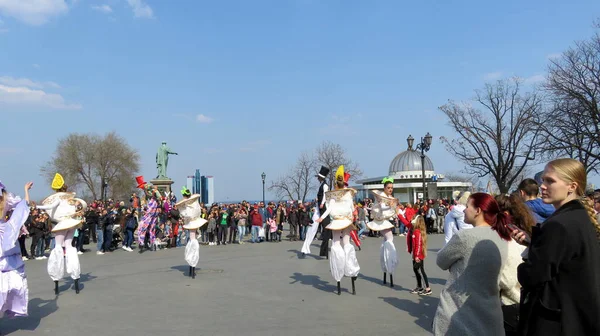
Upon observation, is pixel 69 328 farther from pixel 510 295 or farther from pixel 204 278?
pixel 510 295

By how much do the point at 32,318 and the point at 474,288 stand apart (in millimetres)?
6903

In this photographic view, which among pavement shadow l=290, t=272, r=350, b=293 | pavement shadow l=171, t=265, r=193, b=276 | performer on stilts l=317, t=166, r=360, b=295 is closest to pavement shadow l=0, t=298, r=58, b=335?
pavement shadow l=171, t=265, r=193, b=276

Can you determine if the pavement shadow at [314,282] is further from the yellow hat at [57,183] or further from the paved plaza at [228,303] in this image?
the yellow hat at [57,183]

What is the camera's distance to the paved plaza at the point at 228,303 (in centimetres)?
651

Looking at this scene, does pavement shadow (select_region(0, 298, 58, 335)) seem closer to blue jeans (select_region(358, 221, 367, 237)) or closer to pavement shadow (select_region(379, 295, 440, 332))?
pavement shadow (select_region(379, 295, 440, 332))

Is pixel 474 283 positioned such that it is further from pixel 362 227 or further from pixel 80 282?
pixel 362 227

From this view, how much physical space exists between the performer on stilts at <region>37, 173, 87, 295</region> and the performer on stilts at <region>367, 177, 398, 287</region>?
5.88 m

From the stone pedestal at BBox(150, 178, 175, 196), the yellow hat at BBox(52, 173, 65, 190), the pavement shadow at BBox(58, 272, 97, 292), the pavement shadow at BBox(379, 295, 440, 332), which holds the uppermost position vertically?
the stone pedestal at BBox(150, 178, 175, 196)

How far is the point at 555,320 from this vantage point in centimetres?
259

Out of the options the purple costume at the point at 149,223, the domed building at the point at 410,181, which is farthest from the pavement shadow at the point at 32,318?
the domed building at the point at 410,181

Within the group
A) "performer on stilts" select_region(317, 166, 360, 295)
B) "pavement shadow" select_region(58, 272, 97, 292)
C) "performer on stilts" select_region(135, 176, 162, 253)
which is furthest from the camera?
"performer on stilts" select_region(135, 176, 162, 253)

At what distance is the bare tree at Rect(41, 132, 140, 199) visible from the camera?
57188mm

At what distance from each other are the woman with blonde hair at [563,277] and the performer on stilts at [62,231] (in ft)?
27.9

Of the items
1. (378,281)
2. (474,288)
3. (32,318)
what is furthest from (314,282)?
(474,288)
